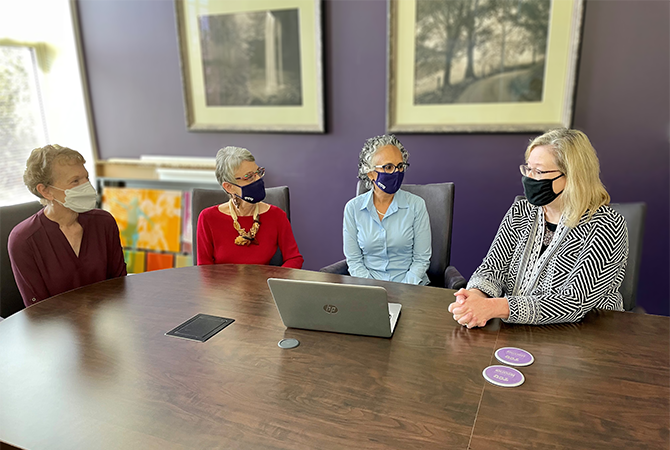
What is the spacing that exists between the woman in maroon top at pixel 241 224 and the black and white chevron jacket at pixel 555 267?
93 cm

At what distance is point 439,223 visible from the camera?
7.19ft

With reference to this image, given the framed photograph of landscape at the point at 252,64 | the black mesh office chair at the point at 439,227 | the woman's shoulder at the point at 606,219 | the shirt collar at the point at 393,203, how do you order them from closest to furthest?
the woman's shoulder at the point at 606,219, the shirt collar at the point at 393,203, the black mesh office chair at the point at 439,227, the framed photograph of landscape at the point at 252,64

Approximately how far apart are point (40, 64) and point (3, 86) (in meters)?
0.37

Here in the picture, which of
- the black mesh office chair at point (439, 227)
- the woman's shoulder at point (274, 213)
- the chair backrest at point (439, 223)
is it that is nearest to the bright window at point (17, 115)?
the woman's shoulder at point (274, 213)

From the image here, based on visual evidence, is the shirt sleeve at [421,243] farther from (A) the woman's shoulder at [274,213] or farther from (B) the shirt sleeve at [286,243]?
(A) the woman's shoulder at [274,213]

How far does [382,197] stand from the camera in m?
2.09

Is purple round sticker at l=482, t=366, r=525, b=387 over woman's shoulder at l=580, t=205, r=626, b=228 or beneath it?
beneath

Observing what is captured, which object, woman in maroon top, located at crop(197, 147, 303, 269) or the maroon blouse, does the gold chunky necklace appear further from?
the maroon blouse

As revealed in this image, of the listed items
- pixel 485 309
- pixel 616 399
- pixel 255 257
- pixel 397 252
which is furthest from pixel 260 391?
pixel 397 252

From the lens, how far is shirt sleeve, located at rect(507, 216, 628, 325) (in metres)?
1.27

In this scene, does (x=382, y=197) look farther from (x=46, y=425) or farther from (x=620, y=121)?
(x=46, y=425)

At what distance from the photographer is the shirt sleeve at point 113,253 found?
188 cm

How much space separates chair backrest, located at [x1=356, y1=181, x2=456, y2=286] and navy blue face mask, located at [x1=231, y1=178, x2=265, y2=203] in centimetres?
79

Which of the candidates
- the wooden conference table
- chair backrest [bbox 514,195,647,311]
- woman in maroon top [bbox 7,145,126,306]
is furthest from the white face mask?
chair backrest [bbox 514,195,647,311]
